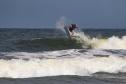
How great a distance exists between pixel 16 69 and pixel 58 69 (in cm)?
194

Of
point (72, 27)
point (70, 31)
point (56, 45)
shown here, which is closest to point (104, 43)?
point (72, 27)

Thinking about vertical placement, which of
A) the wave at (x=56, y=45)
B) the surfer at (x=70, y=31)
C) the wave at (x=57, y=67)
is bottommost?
the wave at (x=57, y=67)

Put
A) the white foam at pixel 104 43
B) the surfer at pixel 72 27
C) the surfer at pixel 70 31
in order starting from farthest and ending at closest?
the surfer at pixel 70 31 < the surfer at pixel 72 27 < the white foam at pixel 104 43

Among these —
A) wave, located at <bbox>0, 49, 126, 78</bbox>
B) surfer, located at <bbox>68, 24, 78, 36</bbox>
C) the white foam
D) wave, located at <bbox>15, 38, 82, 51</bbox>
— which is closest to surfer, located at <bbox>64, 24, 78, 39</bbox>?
surfer, located at <bbox>68, 24, 78, 36</bbox>

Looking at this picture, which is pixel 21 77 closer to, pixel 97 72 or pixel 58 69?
pixel 58 69

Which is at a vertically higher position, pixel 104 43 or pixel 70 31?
pixel 70 31

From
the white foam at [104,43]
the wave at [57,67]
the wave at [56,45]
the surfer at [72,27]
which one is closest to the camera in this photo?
the wave at [57,67]

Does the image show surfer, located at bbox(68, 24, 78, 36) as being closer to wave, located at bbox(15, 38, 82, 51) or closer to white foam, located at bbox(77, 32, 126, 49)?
wave, located at bbox(15, 38, 82, 51)

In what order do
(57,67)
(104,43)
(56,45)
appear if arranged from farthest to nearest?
(56,45) → (104,43) → (57,67)

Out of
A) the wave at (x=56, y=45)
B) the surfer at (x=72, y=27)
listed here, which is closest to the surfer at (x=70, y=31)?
the surfer at (x=72, y=27)

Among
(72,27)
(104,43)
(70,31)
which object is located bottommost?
(104,43)

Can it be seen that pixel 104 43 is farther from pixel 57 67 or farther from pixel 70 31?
pixel 57 67

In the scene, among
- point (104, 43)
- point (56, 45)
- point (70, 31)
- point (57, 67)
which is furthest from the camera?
point (70, 31)

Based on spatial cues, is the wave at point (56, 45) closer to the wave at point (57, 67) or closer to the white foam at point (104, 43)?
the white foam at point (104, 43)
